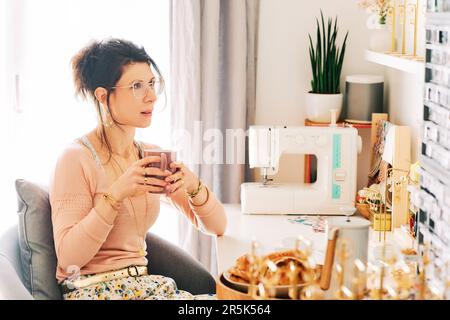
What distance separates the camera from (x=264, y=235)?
2.51 meters

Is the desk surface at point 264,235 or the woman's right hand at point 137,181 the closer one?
the woman's right hand at point 137,181

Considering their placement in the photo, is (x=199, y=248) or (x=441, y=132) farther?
(x=199, y=248)

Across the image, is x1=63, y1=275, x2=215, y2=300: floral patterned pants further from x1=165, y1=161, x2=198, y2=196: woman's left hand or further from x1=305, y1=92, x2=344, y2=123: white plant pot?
x1=305, y1=92, x2=344, y2=123: white plant pot

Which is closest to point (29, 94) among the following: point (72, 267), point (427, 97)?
point (72, 267)

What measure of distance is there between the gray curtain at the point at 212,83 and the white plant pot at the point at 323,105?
0.78 feet

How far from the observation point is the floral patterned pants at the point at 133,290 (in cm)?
207

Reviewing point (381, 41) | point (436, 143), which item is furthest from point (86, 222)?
point (381, 41)

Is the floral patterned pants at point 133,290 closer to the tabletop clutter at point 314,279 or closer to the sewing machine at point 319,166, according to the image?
the tabletop clutter at point 314,279

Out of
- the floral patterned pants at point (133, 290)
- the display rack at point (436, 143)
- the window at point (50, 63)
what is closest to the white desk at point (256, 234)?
the floral patterned pants at point (133, 290)

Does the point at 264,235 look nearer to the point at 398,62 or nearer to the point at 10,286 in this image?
the point at 398,62

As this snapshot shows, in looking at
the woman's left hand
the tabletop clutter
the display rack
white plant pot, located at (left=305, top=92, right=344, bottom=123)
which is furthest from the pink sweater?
white plant pot, located at (left=305, top=92, right=344, bottom=123)

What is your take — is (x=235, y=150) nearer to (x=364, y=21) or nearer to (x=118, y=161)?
(x=364, y=21)
